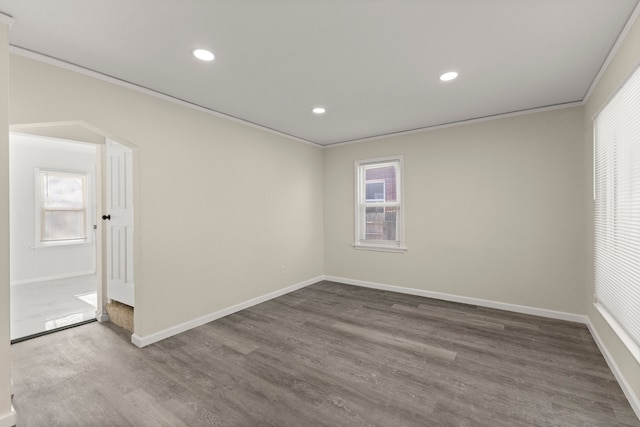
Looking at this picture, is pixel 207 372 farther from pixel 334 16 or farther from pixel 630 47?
pixel 630 47

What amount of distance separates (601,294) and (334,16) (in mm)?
3368

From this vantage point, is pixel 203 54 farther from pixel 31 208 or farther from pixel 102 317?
pixel 31 208

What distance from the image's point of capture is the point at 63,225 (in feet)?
19.5

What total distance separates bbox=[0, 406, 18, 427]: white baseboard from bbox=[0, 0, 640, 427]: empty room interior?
0.9 inches

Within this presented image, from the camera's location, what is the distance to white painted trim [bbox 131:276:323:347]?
9.41 feet

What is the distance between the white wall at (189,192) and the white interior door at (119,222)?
438 millimetres

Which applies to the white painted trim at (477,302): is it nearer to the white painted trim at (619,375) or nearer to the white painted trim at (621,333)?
the white painted trim at (619,375)

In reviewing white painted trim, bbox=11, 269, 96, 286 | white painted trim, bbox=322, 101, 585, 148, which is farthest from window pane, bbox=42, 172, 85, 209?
white painted trim, bbox=322, 101, 585, 148

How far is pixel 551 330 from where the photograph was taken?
315 centimetres

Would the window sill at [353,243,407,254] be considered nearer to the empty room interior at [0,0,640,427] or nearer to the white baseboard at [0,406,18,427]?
the empty room interior at [0,0,640,427]

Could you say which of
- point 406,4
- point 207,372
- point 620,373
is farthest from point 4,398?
point 620,373

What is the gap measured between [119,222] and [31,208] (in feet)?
12.7

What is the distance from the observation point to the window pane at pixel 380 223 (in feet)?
15.8

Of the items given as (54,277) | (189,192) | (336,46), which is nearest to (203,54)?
(336,46)
